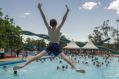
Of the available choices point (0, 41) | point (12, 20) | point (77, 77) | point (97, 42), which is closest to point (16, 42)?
point (12, 20)

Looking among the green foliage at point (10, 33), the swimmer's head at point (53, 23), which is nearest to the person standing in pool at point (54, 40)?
the swimmer's head at point (53, 23)

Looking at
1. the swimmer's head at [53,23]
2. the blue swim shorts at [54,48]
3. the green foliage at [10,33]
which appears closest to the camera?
the swimmer's head at [53,23]

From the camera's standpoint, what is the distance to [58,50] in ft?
21.0

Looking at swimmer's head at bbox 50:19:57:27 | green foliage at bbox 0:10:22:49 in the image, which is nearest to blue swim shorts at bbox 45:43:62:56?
swimmer's head at bbox 50:19:57:27

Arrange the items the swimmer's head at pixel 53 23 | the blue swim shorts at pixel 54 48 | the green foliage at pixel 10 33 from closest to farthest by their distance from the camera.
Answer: the swimmer's head at pixel 53 23 < the blue swim shorts at pixel 54 48 < the green foliage at pixel 10 33

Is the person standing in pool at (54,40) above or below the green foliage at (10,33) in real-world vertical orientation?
below

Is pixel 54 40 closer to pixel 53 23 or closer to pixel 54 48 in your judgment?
pixel 54 48

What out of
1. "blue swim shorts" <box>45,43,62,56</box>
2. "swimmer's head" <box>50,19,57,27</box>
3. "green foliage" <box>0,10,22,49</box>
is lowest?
"blue swim shorts" <box>45,43,62,56</box>

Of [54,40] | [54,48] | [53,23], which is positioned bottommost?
[54,48]

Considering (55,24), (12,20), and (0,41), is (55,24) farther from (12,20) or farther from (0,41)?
(12,20)

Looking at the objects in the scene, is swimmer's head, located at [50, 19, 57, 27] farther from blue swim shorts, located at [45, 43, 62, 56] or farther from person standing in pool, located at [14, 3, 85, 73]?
blue swim shorts, located at [45, 43, 62, 56]

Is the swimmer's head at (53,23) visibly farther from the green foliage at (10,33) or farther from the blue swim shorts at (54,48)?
the green foliage at (10,33)

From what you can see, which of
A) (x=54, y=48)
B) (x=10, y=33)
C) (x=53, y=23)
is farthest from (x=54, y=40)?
(x=10, y=33)

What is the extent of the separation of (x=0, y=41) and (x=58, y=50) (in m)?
34.7
